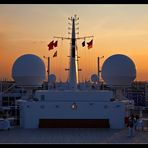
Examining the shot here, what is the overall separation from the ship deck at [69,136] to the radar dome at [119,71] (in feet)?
13.0

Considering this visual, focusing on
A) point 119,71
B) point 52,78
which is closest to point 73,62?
point 119,71

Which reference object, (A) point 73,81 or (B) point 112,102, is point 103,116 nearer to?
(B) point 112,102

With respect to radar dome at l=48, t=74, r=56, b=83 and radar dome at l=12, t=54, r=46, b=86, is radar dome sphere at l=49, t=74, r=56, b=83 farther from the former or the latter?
radar dome at l=12, t=54, r=46, b=86

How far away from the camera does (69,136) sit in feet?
46.8

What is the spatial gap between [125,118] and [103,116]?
169cm

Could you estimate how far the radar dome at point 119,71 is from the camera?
20047 millimetres

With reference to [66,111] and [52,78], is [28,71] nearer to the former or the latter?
[66,111]

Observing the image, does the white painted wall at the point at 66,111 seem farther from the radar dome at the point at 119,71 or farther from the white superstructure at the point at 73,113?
the radar dome at the point at 119,71

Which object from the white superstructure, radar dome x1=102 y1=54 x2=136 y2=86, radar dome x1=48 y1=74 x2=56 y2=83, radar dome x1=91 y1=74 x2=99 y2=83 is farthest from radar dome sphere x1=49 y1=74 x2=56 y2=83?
the white superstructure

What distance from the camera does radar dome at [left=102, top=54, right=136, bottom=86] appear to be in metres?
20.0

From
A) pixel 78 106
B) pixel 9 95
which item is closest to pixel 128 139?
pixel 78 106

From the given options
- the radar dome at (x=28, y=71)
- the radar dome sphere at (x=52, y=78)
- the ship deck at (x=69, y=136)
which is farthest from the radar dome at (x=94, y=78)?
the ship deck at (x=69, y=136)

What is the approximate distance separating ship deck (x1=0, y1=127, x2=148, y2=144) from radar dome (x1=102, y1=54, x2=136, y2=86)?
157 inches
